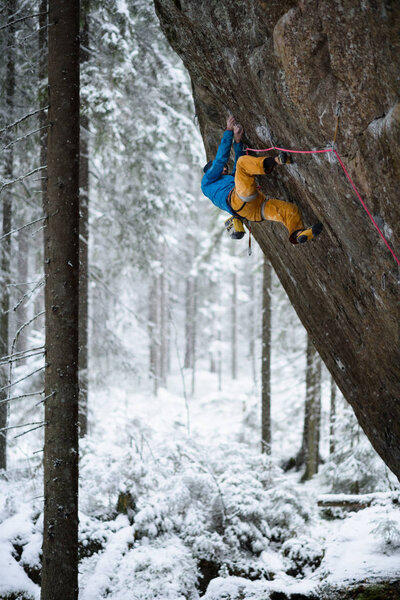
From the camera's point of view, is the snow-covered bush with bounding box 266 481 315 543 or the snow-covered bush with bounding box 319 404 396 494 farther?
the snow-covered bush with bounding box 319 404 396 494

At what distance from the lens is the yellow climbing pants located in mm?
5004

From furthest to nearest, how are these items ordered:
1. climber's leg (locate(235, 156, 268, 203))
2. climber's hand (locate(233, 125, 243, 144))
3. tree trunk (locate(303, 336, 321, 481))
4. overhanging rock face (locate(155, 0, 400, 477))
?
1. tree trunk (locate(303, 336, 321, 481))
2. climber's hand (locate(233, 125, 243, 144))
3. climber's leg (locate(235, 156, 268, 203))
4. overhanging rock face (locate(155, 0, 400, 477))

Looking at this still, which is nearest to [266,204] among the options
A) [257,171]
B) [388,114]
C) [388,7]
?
[257,171]

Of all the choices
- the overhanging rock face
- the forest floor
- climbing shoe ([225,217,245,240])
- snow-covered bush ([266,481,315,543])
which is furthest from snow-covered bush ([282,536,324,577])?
climbing shoe ([225,217,245,240])

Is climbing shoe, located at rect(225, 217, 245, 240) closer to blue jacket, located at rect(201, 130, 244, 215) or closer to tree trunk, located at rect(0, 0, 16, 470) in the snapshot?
blue jacket, located at rect(201, 130, 244, 215)

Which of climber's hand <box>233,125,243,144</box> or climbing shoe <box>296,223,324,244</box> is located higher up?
climber's hand <box>233,125,243,144</box>

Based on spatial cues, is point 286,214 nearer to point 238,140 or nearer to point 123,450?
point 238,140

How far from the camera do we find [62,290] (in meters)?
5.41

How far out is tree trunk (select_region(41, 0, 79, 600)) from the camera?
5258 millimetres

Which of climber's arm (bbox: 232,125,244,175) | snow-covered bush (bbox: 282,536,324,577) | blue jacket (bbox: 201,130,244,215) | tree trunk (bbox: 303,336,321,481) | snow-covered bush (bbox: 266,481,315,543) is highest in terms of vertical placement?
climber's arm (bbox: 232,125,244,175)

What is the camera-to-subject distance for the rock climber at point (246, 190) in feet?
15.9

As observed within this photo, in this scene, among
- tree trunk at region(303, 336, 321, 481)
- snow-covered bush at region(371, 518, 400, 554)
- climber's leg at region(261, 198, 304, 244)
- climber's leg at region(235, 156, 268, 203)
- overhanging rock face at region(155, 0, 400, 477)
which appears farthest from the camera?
tree trunk at region(303, 336, 321, 481)

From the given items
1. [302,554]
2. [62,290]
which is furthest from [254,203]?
[302,554]

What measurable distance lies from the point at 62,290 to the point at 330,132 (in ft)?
11.7
